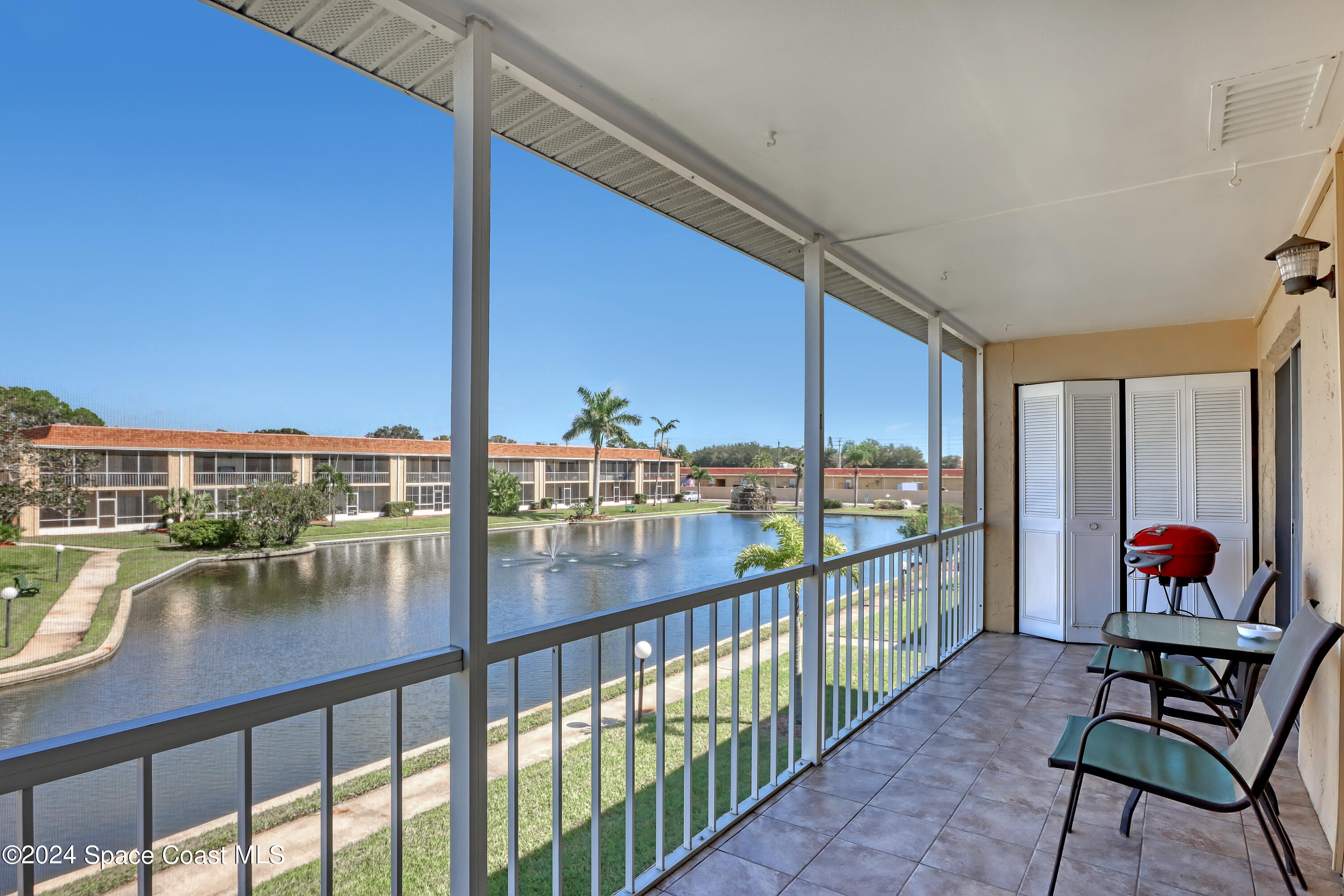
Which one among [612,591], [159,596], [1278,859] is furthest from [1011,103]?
[612,591]

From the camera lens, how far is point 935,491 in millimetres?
4805

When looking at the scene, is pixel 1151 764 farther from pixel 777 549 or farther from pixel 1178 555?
pixel 777 549

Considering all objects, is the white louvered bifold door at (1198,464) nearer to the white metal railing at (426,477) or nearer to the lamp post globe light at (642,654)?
the lamp post globe light at (642,654)

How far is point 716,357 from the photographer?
48.9 ft

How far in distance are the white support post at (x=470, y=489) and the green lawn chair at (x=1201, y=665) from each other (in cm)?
283

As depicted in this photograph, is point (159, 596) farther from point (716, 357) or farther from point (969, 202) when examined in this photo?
point (716, 357)

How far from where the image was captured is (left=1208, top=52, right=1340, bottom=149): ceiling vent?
2.00m

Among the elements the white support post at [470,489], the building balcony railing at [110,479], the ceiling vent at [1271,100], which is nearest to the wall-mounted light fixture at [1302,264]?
the ceiling vent at [1271,100]

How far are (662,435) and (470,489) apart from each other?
6.32 meters

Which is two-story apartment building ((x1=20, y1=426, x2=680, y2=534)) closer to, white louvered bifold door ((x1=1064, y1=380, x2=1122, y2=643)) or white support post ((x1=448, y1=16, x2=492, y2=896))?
white support post ((x1=448, y1=16, x2=492, y2=896))

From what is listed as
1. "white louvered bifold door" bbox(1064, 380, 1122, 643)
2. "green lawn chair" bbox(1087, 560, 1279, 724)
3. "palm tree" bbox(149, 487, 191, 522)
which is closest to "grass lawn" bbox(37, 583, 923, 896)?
"palm tree" bbox(149, 487, 191, 522)

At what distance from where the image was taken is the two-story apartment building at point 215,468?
1614mm

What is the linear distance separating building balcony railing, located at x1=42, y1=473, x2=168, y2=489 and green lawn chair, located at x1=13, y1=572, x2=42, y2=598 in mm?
240

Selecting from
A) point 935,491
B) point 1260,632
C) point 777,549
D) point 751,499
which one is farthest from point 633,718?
point 777,549
